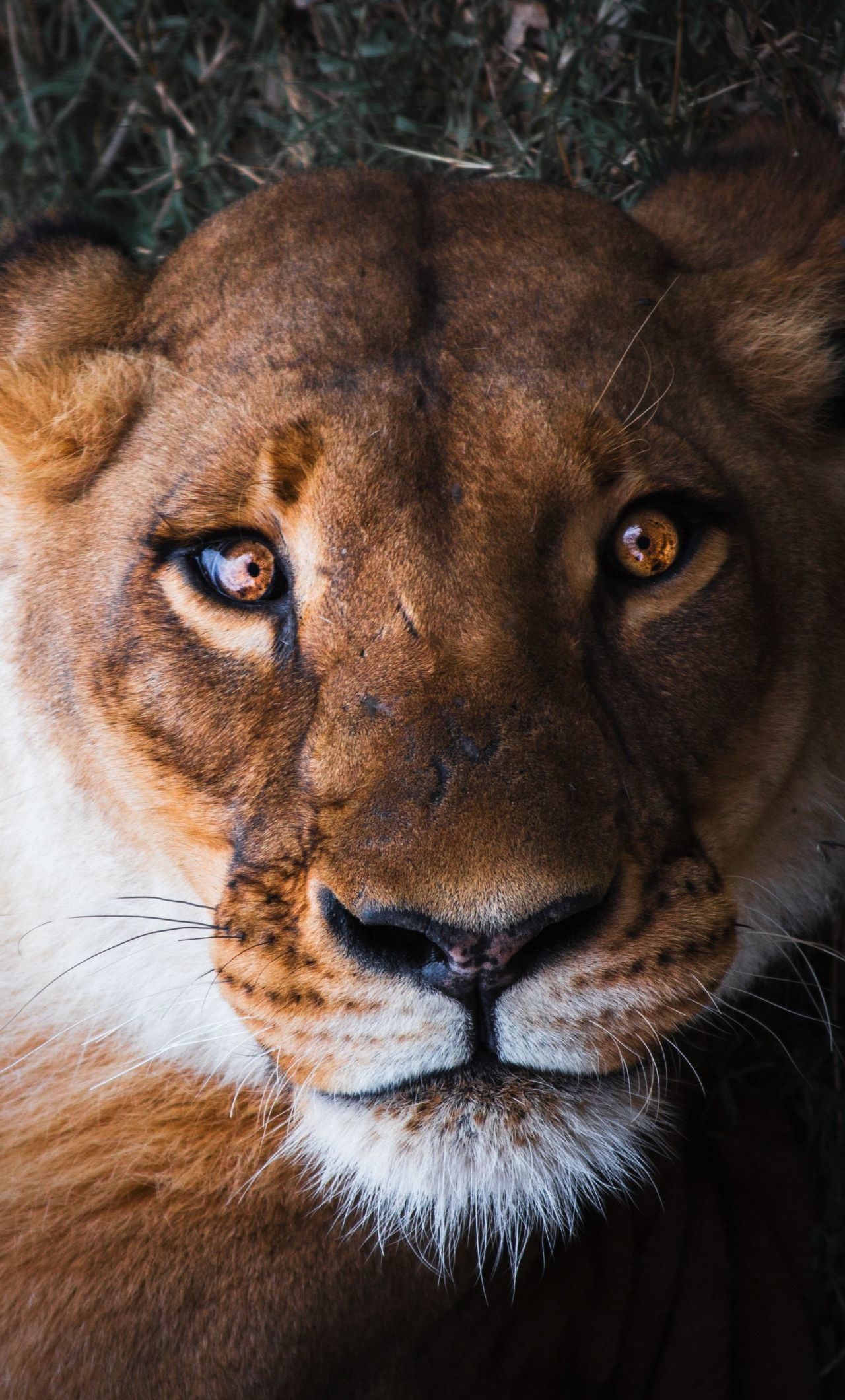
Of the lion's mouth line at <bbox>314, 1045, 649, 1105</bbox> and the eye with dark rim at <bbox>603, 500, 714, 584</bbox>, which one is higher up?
the eye with dark rim at <bbox>603, 500, 714, 584</bbox>

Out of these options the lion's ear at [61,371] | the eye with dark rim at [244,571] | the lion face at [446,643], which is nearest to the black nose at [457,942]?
the lion face at [446,643]

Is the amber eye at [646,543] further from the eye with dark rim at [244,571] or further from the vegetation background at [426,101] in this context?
the vegetation background at [426,101]

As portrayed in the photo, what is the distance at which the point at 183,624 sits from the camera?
203 centimetres

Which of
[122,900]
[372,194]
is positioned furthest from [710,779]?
[372,194]

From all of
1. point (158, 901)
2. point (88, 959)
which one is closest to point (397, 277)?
point (158, 901)

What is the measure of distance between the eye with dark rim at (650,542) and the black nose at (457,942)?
58 centimetres

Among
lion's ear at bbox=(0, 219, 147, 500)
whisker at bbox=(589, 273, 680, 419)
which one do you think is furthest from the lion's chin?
lion's ear at bbox=(0, 219, 147, 500)

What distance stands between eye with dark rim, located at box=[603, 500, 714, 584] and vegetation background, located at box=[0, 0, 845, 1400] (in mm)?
1159

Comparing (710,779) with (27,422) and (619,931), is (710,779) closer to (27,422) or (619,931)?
(619,931)

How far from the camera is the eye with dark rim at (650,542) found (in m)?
2.02

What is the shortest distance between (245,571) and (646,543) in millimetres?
594

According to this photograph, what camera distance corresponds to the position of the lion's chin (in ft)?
5.65

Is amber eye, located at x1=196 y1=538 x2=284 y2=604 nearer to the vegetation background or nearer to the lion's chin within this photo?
the lion's chin

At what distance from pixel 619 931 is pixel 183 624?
793 millimetres
